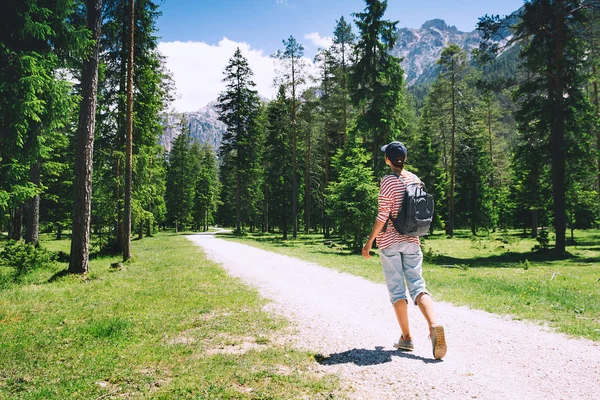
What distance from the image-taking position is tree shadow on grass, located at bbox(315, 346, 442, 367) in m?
4.07

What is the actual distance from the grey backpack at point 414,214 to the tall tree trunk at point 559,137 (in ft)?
58.7

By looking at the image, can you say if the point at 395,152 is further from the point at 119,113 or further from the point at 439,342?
the point at 119,113

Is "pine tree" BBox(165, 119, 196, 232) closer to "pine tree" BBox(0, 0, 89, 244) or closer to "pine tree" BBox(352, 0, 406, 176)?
"pine tree" BBox(352, 0, 406, 176)

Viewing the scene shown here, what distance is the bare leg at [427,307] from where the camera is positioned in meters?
4.08

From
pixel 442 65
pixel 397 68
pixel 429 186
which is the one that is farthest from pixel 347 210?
pixel 442 65

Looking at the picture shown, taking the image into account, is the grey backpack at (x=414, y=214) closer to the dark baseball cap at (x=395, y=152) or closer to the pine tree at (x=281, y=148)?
the dark baseball cap at (x=395, y=152)

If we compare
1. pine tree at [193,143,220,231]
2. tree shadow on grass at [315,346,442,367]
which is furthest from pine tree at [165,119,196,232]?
tree shadow on grass at [315,346,442,367]

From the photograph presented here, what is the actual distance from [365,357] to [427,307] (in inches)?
40.4

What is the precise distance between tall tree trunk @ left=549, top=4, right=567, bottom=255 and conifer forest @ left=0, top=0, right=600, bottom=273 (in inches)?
2.5

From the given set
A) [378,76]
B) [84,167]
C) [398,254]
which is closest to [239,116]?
[378,76]

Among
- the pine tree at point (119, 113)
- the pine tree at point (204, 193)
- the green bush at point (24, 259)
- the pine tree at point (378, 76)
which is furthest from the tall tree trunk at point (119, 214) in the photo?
the pine tree at point (204, 193)

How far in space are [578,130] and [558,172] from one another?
8.00ft

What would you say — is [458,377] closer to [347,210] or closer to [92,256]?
[347,210]

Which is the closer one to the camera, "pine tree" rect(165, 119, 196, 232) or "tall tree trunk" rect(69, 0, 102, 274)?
"tall tree trunk" rect(69, 0, 102, 274)
